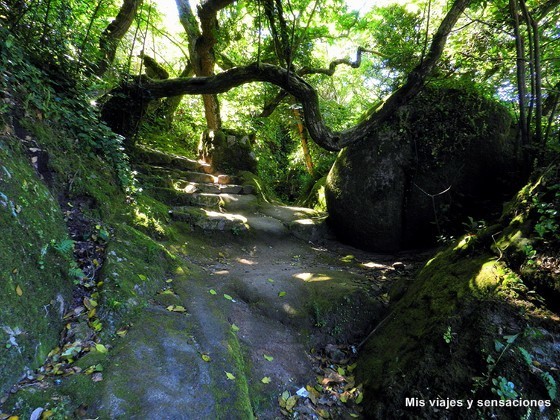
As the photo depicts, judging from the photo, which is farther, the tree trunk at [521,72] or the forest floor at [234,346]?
the tree trunk at [521,72]

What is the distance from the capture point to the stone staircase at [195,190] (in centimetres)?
656

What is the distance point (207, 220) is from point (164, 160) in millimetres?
3792

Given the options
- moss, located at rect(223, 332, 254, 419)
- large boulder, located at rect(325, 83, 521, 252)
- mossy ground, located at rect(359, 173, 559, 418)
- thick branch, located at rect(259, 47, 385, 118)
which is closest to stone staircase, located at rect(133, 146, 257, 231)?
large boulder, located at rect(325, 83, 521, 252)

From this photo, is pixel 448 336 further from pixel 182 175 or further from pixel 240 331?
pixel 182 175

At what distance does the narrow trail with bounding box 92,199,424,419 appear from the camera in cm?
237

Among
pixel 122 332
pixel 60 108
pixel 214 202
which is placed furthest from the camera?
pixel 214 202

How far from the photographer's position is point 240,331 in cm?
365

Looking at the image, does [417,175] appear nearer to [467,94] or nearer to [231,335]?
[467,94]

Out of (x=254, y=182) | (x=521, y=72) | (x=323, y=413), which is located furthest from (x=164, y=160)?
(x=521, y=72)

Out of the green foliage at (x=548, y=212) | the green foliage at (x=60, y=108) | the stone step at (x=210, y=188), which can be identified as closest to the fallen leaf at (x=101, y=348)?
the green foliage at (x=60, y=108)

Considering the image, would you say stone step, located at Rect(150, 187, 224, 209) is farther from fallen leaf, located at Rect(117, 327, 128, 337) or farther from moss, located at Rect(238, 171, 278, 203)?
fallen leaf, located at Rect(117, 327, 128, 337)

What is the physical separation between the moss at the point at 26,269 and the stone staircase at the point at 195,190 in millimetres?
3142

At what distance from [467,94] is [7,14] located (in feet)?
26.6

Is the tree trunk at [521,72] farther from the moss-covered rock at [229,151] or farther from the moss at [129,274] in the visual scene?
the moss-covered rock at [229,151]
